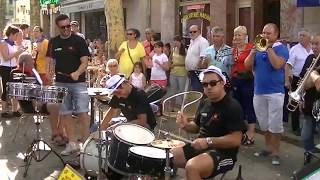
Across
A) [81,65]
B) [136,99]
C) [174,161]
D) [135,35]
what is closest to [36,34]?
[135,35]

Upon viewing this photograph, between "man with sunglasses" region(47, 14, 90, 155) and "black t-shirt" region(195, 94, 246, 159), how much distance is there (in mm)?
2462

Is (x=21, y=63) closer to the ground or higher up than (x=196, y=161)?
higher up

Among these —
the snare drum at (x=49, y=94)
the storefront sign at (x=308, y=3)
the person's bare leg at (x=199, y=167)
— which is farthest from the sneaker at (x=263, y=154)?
the storefront sign at (x=308, y=3)

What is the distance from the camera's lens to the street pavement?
575 centimetres

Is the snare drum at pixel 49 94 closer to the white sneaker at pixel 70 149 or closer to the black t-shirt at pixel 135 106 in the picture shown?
the black t-shirt at pixel 135 106

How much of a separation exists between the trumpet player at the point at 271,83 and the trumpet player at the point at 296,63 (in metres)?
1.43

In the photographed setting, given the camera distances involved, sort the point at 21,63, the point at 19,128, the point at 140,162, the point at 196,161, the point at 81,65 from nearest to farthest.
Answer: the point at 196,161, the point at 140,162, the point at 81,65, the point at 21,63, the point at 19,128

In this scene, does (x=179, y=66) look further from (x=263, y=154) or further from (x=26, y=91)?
(x=26, y=91)

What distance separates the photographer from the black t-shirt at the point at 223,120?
4.29 m

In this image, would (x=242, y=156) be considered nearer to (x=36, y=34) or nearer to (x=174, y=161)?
(x=174, y=161)

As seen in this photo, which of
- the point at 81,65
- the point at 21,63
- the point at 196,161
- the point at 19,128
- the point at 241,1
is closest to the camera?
the point at 196,161

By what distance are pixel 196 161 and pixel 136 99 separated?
5.09 ft

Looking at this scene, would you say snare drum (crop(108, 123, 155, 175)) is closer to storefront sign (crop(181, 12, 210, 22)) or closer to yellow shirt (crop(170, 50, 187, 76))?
yellow shirt (crop(170, 50, 187, 76))

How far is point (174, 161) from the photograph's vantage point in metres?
4.60
